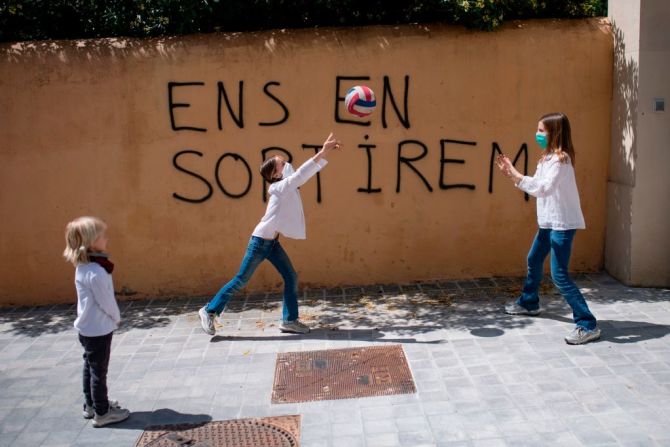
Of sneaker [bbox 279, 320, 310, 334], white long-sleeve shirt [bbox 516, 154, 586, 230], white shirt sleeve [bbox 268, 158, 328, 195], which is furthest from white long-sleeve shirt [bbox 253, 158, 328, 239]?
white long-sleeve shirt [bbox 516, 154, 586, 230]

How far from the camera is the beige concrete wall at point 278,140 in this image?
22.4 ft

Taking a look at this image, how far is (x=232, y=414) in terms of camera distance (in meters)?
4.55

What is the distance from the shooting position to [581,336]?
532cm

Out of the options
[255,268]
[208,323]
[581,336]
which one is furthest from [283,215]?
[581,336]

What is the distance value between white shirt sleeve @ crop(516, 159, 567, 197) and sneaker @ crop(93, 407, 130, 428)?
3.30 metres

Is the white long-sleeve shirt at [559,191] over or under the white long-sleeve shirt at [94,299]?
over

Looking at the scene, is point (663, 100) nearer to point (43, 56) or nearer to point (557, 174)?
point (557, 174)

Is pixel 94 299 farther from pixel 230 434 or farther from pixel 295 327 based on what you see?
pixel 295 327

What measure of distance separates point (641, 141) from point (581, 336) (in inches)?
86.9

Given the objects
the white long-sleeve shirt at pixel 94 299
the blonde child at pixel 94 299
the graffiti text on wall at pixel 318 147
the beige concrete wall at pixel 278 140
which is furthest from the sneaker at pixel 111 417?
the graffiti text on wall at pixel 318 147

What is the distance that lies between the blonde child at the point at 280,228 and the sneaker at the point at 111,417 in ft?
4.51

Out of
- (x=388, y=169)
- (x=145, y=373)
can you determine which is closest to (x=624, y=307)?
(x=388, y=169)

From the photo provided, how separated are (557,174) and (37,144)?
4885 millimetres

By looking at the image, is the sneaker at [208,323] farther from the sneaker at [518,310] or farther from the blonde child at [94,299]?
the sneaker at [518,310]
